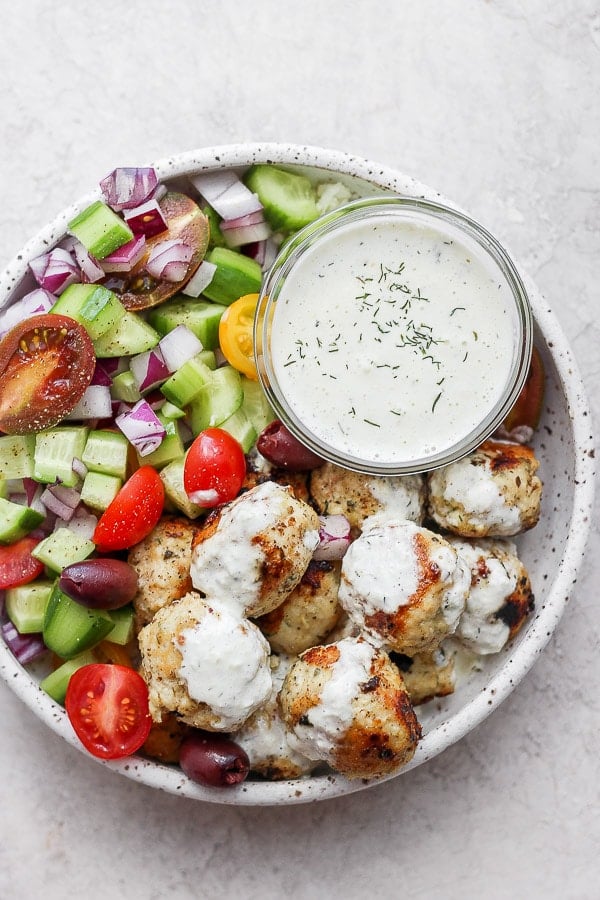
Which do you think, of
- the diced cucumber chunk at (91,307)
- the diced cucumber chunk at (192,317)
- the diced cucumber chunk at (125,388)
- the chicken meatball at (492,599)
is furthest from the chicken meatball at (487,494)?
the diced cucumber chunk at (91,307)

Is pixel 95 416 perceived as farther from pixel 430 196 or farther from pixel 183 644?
pixel 430 196

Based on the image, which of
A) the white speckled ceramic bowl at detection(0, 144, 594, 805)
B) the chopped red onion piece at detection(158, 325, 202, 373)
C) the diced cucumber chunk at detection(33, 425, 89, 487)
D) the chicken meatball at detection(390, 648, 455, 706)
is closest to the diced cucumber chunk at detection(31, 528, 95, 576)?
the diced cucumber chunk at detection(33, 425, 89, 487)

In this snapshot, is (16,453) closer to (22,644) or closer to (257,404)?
(22,644)

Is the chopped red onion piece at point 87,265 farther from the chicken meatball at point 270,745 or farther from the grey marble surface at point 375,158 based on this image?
the chicken meatball at point 270,745

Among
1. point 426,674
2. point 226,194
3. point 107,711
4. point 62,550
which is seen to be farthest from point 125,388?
point 426,674

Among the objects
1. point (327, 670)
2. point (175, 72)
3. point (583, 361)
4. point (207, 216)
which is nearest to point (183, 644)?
point (327, 670)

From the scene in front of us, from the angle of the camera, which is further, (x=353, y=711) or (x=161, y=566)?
(x=161, y=566)

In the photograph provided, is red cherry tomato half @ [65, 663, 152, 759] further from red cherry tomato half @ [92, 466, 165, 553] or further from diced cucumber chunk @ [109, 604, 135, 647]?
red cherry tomato half @ [92, 466, 165, 553]
